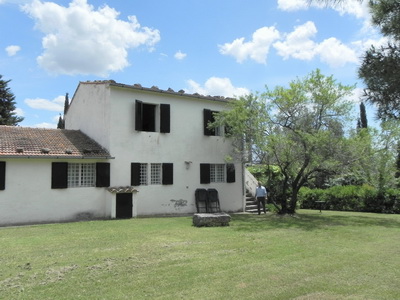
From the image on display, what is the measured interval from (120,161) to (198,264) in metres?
9.75

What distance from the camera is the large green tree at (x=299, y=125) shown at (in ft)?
49.2

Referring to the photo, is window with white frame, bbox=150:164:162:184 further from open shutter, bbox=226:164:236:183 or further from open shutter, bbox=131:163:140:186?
open shutter, bbox=226:164:236:183

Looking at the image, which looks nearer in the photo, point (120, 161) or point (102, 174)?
point (102, 174)

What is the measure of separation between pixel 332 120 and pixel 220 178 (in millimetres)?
6646

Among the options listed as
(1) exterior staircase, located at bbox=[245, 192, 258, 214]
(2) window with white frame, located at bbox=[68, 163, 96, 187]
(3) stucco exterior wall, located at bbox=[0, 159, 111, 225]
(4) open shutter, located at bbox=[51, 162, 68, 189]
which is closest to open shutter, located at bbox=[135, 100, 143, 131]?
(2) window with white frame, located at bbox=[68, 163, 96, 187]

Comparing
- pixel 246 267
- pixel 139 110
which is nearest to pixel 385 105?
pixel 246 267

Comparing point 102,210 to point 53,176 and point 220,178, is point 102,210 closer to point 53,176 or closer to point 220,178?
point 53,176

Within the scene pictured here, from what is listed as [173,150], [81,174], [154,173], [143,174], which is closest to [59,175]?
[81,174]

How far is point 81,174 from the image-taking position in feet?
49.8

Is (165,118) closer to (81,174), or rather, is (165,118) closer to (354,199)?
(81,174)


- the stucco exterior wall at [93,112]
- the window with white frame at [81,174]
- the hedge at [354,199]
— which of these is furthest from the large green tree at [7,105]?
the hedge at [354,199]

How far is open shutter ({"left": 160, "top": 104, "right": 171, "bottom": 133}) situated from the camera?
17.0 m

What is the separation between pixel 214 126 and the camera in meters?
17.8

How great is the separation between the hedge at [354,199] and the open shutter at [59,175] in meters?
15.2
